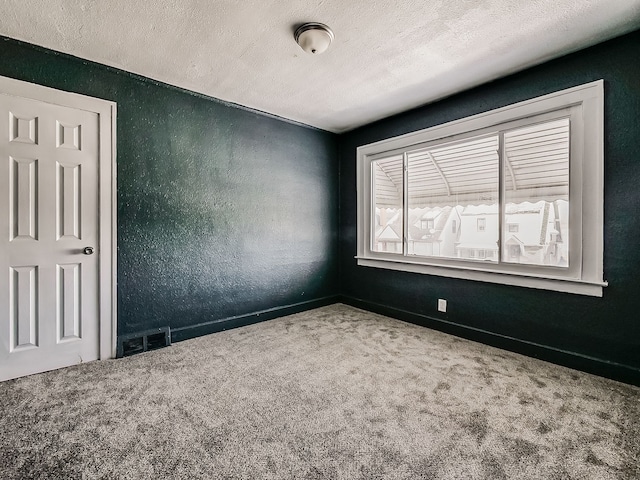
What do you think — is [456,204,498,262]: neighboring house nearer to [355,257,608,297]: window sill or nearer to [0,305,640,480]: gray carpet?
[355,257,608,297]: window sill

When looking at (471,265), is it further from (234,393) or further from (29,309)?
(29,309)

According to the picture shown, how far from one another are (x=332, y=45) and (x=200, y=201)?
6.21 ft

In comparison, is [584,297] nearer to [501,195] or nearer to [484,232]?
[484,232]

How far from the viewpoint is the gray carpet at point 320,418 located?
4.56ft


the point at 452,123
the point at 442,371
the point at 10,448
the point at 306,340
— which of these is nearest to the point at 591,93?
the point at 452,123

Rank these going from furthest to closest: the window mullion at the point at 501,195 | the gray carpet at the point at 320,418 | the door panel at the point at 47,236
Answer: the window mullion at the point at 501,195
the door panel at the point at 47,236
the gray carpet at the point at 320,418

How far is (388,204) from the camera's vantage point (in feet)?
12.9

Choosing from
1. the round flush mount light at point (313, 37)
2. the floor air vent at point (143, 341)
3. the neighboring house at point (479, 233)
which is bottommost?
the floor air vent at point (143, 341)

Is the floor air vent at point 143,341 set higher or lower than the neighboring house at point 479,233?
lower

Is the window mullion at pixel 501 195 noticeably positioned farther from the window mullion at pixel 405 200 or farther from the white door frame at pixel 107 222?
the white door frame at pixel 107 222

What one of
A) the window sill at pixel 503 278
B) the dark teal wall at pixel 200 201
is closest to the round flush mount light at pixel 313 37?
the dark teal wall at pixel 200 201

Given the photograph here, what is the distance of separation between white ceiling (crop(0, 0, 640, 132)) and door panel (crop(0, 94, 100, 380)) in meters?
0.62

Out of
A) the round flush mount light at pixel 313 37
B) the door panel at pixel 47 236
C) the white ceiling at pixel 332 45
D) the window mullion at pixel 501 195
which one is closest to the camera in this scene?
the white ceiling at pixel 332 45

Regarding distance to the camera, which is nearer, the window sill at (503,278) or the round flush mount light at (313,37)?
the round flush mount light at (313,37)
